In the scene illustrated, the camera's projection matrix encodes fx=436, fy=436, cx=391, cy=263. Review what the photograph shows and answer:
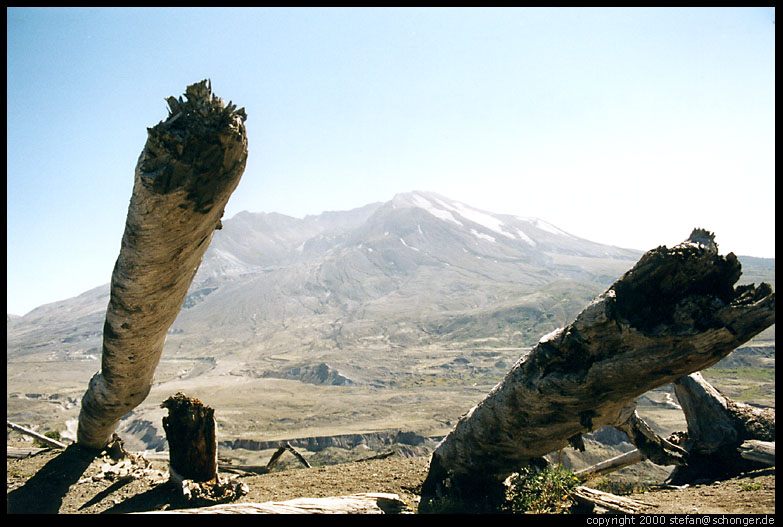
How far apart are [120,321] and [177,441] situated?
283cm

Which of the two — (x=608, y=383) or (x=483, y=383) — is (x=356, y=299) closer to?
(x=483, y=383)

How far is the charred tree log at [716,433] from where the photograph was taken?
598cm

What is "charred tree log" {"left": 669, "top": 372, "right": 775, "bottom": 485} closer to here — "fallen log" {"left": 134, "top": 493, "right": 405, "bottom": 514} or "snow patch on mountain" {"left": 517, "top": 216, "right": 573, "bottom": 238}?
"fallen log" {"left": 134, "top": 493, "right": 405, "bottom": 514}

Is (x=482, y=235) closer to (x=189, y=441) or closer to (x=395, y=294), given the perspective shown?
(x=395, y=294)

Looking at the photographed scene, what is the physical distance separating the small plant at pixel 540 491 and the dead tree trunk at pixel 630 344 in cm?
43

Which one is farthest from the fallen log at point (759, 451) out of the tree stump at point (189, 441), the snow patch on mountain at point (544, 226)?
the snow patch on mountain at point (544, 226)

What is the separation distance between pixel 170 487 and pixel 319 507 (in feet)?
13.5

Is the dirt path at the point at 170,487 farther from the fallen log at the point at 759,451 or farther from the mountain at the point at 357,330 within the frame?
the mountain at the point at 357,330

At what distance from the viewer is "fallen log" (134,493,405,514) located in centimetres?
322

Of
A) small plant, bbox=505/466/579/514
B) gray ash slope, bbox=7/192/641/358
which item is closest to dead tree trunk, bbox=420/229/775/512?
small plant, bbox=505/466/579/514

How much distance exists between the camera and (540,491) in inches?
187

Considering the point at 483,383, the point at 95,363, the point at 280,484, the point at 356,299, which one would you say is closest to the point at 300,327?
the point at 356,299

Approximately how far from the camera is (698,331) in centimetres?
321

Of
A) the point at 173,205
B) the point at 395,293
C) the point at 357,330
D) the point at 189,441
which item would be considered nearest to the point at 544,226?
the point at 395,293
